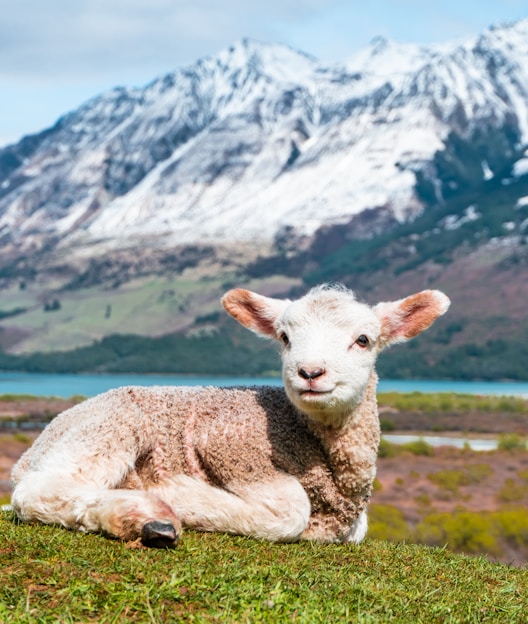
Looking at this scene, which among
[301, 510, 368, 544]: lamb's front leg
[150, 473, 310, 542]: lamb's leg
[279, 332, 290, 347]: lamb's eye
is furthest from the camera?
[279, 332, 290, 347]: lamb's eye

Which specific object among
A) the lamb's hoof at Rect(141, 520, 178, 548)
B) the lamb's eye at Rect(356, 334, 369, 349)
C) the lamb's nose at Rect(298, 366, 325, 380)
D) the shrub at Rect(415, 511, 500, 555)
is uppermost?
the lamb's eye at Rect(356, 334, 369, 349)

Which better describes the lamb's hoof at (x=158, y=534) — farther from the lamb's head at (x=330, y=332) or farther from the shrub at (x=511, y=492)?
the shrub at (x=511, y=492)

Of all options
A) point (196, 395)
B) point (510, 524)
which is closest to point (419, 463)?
point (510, 524)

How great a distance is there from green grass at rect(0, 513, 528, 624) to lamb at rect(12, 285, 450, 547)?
13.4 inches

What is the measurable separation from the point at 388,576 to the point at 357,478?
1.95 metres

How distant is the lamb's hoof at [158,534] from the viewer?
8.58m

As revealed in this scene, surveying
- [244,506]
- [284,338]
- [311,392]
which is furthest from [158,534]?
[284,338]

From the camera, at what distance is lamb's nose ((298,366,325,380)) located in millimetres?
9648

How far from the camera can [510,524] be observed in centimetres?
4162

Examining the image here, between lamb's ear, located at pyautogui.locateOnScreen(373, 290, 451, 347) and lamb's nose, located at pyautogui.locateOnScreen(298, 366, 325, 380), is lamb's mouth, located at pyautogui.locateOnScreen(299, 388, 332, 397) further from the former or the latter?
lamb's ear, located at pyautogui.locateOnScreen(373, 290, 451, 347)

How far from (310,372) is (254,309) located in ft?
6.62

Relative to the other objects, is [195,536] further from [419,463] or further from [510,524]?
[419,463]

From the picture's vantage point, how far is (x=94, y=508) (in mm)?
9055

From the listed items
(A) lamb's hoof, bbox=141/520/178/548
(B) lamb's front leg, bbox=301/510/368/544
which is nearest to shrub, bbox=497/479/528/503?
(B) lamb's front leg, bbox=301/510/368/544
